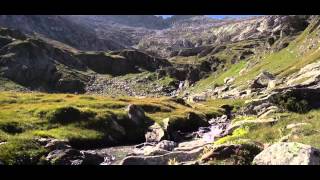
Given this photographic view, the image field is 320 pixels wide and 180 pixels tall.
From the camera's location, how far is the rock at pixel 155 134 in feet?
222

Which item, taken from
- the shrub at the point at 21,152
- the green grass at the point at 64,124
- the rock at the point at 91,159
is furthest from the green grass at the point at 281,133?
the green grass at the point at 64,124

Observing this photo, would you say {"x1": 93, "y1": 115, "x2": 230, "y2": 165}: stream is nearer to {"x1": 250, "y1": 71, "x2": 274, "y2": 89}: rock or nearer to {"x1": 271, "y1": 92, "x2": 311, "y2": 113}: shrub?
{"x1": 271, "y1": 92, "x2": 311, "y2": 113}: shrub

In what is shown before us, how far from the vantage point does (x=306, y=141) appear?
28.1 meters

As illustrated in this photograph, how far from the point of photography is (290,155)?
20.1m

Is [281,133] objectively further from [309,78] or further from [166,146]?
[309,78]

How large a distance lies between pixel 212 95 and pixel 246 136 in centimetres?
14186

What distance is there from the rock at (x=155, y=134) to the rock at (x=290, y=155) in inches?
1804

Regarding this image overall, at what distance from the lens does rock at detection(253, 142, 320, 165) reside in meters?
19.3

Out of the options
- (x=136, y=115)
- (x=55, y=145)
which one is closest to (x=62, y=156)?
(x=55, y=145)

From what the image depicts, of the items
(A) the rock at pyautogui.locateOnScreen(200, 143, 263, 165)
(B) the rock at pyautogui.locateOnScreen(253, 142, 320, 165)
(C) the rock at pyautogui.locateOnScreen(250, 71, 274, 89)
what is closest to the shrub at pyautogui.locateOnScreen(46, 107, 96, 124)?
(A) the rock at pyautogui.locateOnScreen(200, 143, 263, 165)

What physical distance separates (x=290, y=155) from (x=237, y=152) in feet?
19.4

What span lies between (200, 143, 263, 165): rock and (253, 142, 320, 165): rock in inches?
112
